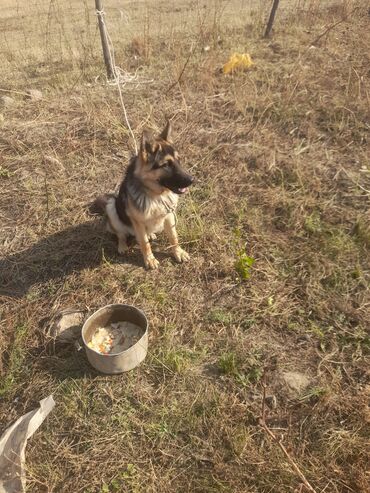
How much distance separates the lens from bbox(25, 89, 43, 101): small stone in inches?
262

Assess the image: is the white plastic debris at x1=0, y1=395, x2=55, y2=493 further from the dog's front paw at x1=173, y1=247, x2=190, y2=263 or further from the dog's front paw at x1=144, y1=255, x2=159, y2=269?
the dog's front paw at x1=173, y1=247, x2=190, y2=263

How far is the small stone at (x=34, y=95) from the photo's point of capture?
21.8 ft

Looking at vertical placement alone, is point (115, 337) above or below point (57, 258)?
below

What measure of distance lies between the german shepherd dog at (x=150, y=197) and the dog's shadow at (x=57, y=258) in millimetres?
181

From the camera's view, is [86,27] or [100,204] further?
[86,27]

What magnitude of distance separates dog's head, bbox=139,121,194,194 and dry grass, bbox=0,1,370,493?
0.89 meters

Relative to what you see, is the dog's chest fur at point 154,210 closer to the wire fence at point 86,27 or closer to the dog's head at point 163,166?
the dog's head at point 163,166

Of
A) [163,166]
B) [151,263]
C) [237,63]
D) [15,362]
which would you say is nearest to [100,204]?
[151,263]

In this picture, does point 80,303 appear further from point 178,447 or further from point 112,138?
point 112,138

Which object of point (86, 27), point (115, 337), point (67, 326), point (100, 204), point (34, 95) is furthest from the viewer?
point (86, 27)

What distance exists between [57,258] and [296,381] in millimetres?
2636

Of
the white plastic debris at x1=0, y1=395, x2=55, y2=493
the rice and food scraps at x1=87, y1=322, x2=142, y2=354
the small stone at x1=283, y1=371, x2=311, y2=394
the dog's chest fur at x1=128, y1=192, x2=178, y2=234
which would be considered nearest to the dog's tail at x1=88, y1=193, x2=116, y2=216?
the dog's chest fur at x1=128, y1=192, x2=178, y2=234

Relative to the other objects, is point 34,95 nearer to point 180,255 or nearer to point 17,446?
point 180,255

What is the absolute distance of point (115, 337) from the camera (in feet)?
11.2
